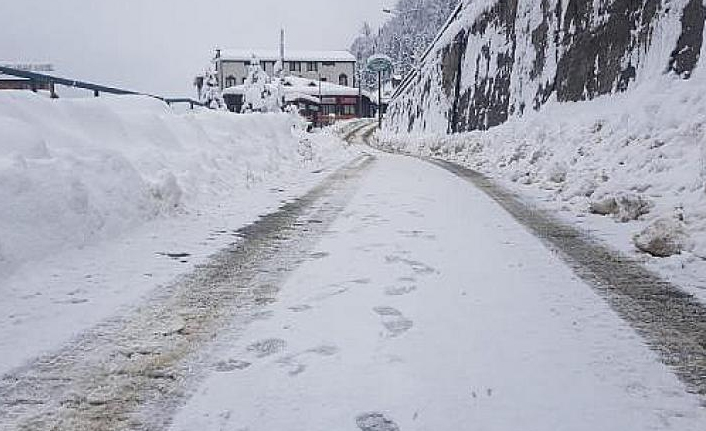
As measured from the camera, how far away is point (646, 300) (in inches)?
161

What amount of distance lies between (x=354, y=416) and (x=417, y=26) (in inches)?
5458

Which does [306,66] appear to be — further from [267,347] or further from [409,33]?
[267,347]

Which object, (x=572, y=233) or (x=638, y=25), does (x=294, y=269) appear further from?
(x=638, y=25)

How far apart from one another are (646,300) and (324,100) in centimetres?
8548

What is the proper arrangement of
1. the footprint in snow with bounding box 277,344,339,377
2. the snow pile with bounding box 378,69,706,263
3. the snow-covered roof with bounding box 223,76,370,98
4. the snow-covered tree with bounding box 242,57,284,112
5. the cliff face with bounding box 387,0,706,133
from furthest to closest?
the snow-covered roof with bounding box 223,76,370,98 → the snow-covered tree with bounding box 242,57,284,112 → the cliff face with bounding box 387,0,706,133 → the snow pile with bounding box 378,69,706,263 → the footprint in snow with bounding box 277,344,339,377

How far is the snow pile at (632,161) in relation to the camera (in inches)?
243

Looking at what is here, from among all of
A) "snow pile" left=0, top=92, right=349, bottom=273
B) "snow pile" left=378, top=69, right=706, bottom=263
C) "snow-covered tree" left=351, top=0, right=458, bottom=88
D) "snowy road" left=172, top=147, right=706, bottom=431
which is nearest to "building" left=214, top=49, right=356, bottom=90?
"snow-covered tree" left=351, top=0, right=458, bottom=88

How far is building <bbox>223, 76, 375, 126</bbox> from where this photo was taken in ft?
248

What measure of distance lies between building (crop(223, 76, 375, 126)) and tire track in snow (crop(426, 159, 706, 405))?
6883 cm

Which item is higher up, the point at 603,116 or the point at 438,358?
the point at 603,116

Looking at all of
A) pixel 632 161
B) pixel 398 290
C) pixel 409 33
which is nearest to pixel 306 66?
pixel 409 33

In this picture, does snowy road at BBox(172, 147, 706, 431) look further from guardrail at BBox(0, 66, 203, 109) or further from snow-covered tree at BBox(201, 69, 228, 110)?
snow-covered tree at BBox(201, 69, 228, 110)

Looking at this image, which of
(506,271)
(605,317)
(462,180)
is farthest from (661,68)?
(605,317)

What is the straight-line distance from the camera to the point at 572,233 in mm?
6562
